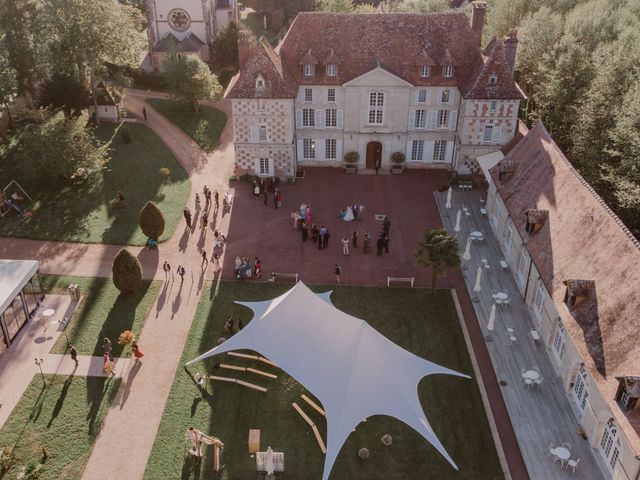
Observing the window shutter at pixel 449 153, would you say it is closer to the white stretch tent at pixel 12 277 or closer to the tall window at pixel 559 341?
the tall window at pixel 559 341

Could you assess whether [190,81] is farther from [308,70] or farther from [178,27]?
[178,27]

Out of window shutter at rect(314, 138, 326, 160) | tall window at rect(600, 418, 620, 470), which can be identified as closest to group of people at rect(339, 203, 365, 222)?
window shutter at rect(314, 138, 326, 160)

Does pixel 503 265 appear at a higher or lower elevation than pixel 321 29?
lower

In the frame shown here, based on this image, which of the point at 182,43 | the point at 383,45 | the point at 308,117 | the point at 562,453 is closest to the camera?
the point at 562,453

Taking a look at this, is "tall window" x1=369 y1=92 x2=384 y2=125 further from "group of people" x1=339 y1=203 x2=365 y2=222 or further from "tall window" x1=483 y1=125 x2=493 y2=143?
"group of people" x1=339 y1=203 x2=365 y2=222

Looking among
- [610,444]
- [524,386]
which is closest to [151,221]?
[524,386]

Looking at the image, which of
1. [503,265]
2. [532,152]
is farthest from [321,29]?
[503,265]

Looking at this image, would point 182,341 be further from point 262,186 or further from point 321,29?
point 321,29
